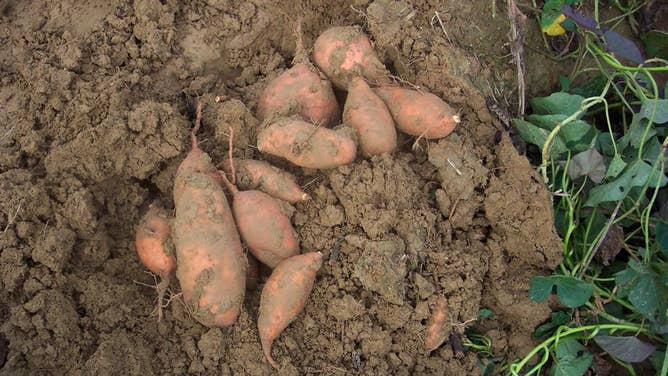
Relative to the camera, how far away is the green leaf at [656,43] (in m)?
2.16

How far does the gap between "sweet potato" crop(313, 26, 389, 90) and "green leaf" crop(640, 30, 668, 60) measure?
1042mm

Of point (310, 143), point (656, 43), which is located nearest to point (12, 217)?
point (310, 143)

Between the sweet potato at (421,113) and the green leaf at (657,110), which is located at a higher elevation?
the sweet potato at (421,113)

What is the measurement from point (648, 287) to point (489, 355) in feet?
1.58

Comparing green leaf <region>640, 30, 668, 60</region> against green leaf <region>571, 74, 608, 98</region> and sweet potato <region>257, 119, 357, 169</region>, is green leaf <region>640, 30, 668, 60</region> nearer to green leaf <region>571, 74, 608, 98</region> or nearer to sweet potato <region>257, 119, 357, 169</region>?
green leaf <region>571, 74, 608, 98</region>

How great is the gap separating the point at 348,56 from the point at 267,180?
0.48 meters

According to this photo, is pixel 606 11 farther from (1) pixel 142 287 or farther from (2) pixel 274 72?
(1) pixel 142 287

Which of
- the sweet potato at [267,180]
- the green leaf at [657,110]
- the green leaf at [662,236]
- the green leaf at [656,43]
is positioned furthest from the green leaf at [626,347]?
the green leaf at [656,43]

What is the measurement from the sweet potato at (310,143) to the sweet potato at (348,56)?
253 millimetres

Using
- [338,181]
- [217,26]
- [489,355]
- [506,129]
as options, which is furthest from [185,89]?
[489,355]

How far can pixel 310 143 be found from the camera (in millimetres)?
1706

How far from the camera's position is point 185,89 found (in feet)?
6.48

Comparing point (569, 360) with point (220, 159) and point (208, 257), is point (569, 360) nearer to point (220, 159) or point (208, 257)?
point (208, 257)

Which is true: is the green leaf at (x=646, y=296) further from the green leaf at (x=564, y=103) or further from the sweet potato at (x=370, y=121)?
the sweet potato at (x=370, y=121)
